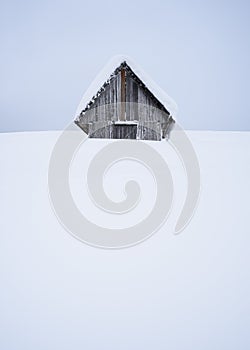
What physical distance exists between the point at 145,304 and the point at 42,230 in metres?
0.14

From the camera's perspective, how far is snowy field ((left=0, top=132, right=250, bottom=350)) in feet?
1.35

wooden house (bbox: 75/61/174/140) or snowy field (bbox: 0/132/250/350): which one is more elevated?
wooden house (bbox: 75/61/174/140)

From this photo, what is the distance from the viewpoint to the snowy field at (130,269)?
1.35 ft

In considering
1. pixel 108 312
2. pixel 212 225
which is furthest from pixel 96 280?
pixel 212 225

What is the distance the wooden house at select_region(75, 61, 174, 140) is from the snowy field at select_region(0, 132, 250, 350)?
7 cm

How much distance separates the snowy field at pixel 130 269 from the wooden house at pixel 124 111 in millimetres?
68

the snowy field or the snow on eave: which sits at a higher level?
the snow on eave

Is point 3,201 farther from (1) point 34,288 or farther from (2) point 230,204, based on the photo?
(2) point 230,204

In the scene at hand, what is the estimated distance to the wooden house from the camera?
0.47 meters

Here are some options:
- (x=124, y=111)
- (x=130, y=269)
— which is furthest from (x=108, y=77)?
(x=130, y=269)

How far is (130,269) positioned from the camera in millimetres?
414

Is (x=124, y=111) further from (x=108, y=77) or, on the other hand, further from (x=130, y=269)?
(x=130, y=269)

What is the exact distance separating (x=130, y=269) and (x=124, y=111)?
0.19 meters

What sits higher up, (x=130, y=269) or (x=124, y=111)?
(x=124, y=111)
